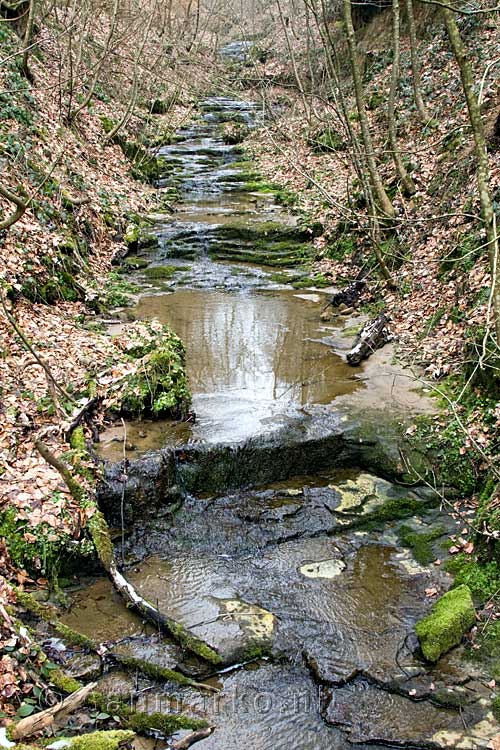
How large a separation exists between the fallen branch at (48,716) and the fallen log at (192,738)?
647 mm

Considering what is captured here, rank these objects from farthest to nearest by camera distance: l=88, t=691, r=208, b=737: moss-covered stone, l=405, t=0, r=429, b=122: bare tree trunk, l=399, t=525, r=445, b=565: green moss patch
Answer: l=405, t=0, r=429, b=122: bare tree trunk → l=399, t=525, r=445, b=565: green moss patch → l=88, t=691, r=208, b=737: moss-covered stone

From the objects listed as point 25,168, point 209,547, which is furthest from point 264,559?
point 25,168

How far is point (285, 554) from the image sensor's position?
5750 mm

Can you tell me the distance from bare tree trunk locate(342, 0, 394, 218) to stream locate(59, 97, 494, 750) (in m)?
2.44

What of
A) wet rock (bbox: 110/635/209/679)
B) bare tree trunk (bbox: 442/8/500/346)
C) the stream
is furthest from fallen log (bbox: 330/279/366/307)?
wet rock (bbox: 110/635/209/679)

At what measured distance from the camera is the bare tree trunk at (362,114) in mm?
9406

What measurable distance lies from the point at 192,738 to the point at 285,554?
2119mm

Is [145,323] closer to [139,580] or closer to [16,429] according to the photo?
[16,429]

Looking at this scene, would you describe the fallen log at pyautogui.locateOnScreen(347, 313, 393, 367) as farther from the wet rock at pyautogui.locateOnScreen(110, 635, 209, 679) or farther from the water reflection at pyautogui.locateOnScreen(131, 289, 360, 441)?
the wet rock at pyautogui.locateOnScreen(110, 635, 209, 679)

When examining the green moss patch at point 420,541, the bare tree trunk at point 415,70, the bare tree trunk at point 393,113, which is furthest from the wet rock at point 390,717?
the bare tree trunk at point 415,70

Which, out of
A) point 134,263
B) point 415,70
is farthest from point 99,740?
point 415,70

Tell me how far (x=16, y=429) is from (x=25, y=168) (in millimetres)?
6428

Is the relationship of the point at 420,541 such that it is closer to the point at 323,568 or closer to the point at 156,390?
the point at 323,568

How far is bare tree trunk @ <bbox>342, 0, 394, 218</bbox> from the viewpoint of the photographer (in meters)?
9.41
